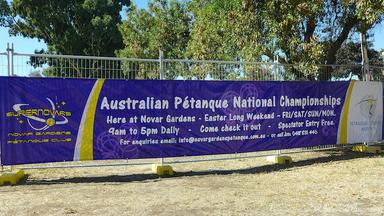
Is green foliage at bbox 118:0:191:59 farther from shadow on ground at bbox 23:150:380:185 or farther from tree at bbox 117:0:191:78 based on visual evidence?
shadow on ground at bbox 23:150:380:185

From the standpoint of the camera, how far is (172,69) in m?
11.6

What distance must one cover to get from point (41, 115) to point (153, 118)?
→ 2.28 m

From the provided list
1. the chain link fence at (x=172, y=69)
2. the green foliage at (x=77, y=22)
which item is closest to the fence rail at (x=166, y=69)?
the chain link fence at (x=172, y=69)

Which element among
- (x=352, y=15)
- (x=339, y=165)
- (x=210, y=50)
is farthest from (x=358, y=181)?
(x=210, y=50)

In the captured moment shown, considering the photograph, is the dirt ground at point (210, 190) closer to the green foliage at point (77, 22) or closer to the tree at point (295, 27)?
the tree at point (295, 27)

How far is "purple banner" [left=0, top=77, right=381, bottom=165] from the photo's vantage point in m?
9.20

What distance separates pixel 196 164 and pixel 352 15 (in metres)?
6.28

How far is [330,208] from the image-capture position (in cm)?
736

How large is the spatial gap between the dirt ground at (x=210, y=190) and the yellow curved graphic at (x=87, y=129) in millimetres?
552

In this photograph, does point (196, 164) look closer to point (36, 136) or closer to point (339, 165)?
point (339, 165)

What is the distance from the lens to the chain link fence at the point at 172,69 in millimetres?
10062

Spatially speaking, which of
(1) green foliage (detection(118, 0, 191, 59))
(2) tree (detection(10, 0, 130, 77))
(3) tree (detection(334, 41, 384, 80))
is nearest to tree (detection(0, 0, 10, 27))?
(2) tree (detection(10, 0, 130, 77))

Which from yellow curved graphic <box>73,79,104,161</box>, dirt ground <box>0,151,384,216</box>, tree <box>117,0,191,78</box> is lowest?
dirt ground <box>0,151,384,216</box>

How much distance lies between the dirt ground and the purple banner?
0.58 m
